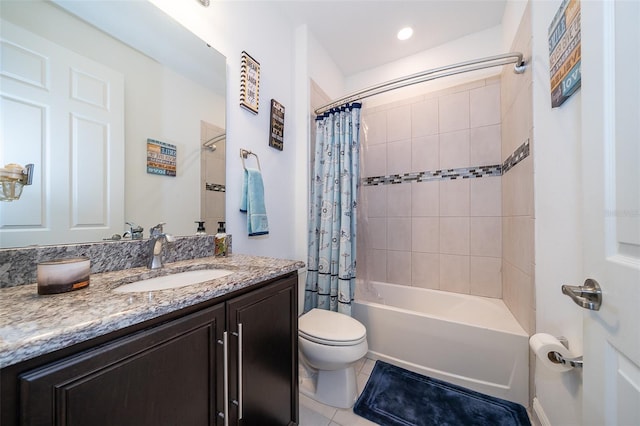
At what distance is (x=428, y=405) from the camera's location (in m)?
1.30

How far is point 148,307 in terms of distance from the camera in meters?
0.53

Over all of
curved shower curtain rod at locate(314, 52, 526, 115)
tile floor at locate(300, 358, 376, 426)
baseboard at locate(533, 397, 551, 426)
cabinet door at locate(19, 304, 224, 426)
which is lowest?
tile floor at locate(300, 358, 376, 426)

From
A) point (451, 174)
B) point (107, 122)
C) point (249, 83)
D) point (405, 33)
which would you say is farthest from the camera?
point (451, 174)

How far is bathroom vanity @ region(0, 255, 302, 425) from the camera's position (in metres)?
0.40

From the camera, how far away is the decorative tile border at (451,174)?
5.36 feet

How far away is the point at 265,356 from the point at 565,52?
167 centimetres

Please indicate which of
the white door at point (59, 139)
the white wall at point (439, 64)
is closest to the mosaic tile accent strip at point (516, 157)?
the white wall at point (439, 64)

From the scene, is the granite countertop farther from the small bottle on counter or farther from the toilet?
the toilet

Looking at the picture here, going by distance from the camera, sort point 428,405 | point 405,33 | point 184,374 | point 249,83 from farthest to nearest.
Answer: point 405,33 → point 249,83 → point 428,405 → point 184,374

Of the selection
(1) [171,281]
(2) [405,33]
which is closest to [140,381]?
(1) [171,281]

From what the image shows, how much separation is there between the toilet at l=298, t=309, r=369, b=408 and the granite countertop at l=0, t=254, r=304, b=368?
0.69 metres

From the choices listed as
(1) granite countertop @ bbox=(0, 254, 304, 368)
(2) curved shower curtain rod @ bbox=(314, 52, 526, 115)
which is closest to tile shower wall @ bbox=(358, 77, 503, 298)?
(2) curved shower curtain rod @ bbox=(314, 52, 526, 115)

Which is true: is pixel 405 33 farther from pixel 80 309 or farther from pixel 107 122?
pixel 80 309

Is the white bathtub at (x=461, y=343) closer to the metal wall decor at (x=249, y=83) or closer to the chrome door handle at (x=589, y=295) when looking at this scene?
the chrome door handle at (x=589, y=295)
